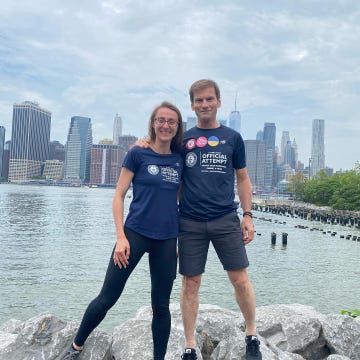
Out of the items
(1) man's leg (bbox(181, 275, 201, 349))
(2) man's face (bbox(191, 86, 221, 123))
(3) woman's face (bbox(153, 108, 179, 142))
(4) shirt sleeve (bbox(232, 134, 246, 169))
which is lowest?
(1) man's leg (bbox(181, 275, 201, 349))

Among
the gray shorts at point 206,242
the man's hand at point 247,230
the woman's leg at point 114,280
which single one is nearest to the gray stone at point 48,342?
the woman's leg at point 114,280

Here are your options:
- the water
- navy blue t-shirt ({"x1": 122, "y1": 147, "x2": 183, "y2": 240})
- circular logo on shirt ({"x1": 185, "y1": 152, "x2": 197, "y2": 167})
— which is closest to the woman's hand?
navy blue t-shirt ({"x1": 122, "y1": 147, "x2": 183, "y2": 240})

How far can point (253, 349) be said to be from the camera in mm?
4469

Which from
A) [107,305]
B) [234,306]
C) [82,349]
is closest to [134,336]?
[82,349]

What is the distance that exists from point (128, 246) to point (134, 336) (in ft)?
4.90

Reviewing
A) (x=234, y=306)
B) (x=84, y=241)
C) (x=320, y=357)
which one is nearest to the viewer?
(x=320, y=357)

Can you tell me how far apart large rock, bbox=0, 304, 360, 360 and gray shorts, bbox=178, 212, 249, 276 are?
998mm

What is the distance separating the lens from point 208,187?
4355 millimetres

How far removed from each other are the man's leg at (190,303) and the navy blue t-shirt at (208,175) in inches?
26.5

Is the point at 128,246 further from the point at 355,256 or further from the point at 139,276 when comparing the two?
the point at 355,256

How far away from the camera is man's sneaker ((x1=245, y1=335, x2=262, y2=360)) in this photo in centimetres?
445

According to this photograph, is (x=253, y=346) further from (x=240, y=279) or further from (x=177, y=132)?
(x=177, y=132)

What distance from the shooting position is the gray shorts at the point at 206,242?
14.5 feet

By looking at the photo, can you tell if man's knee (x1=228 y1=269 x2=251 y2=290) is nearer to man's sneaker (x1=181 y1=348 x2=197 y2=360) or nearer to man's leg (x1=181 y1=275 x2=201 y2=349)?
man's leg (x1=181 y1=275 x2=201 y2=349)
